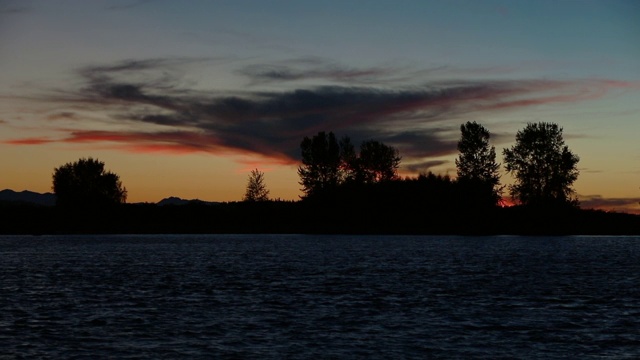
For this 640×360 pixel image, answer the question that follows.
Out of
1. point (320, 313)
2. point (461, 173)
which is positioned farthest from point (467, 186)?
point (320, 313)

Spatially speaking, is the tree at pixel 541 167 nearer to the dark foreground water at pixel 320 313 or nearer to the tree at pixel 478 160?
the tree at pixel 478 160

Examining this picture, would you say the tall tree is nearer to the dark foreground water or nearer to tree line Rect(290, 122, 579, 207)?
tree line Rect(290, 122, 579, 207)

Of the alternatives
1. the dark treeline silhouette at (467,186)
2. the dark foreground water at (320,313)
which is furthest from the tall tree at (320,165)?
the dark foreground water at (320,313)

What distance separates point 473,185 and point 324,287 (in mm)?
109575

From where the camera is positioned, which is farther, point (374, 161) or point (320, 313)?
point (374, 161)

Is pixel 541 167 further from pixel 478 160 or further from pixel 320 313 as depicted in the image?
pixel 320 313

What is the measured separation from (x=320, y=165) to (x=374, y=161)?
1418cm

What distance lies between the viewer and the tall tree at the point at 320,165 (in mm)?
184000

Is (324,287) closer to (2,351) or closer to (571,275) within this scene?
(571,275)

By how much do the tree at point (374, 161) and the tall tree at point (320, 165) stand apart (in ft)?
20.9

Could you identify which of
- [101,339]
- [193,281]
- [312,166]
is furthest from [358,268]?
[312,166]

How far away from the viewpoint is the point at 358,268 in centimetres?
8975

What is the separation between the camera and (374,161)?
620ft

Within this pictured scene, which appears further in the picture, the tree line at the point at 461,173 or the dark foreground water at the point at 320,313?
the tree line at the point at 461,173
